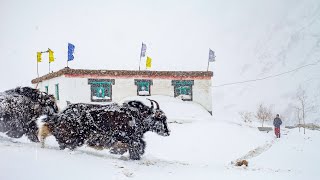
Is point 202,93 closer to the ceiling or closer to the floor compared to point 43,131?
closer to the ceiling

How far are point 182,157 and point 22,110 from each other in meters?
4.47

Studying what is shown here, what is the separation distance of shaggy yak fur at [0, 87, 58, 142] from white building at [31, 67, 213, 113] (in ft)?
13.2

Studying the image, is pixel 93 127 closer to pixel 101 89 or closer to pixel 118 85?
pixel 118 85

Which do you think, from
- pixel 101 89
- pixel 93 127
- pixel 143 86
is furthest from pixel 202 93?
pixel 93 127

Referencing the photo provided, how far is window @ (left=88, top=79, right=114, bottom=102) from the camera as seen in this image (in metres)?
13.3

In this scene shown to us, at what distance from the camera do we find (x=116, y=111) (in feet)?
23.0

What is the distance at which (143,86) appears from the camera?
14930 millimetres

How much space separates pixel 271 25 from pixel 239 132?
3144 inches

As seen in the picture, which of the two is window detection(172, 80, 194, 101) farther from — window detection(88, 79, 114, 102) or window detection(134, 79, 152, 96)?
window detection(88, 79, 114, 102)

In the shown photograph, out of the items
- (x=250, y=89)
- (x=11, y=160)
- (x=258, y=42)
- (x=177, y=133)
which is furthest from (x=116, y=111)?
(x=258, y=42)

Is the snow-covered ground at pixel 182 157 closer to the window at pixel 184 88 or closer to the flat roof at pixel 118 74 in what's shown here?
the window at pixel 184 88

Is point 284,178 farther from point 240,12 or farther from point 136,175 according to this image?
point 240,12

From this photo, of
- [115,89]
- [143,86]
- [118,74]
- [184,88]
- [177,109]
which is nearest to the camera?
[177,109]

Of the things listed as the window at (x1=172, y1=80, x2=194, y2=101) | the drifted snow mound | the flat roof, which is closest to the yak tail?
the drifted snow mound
